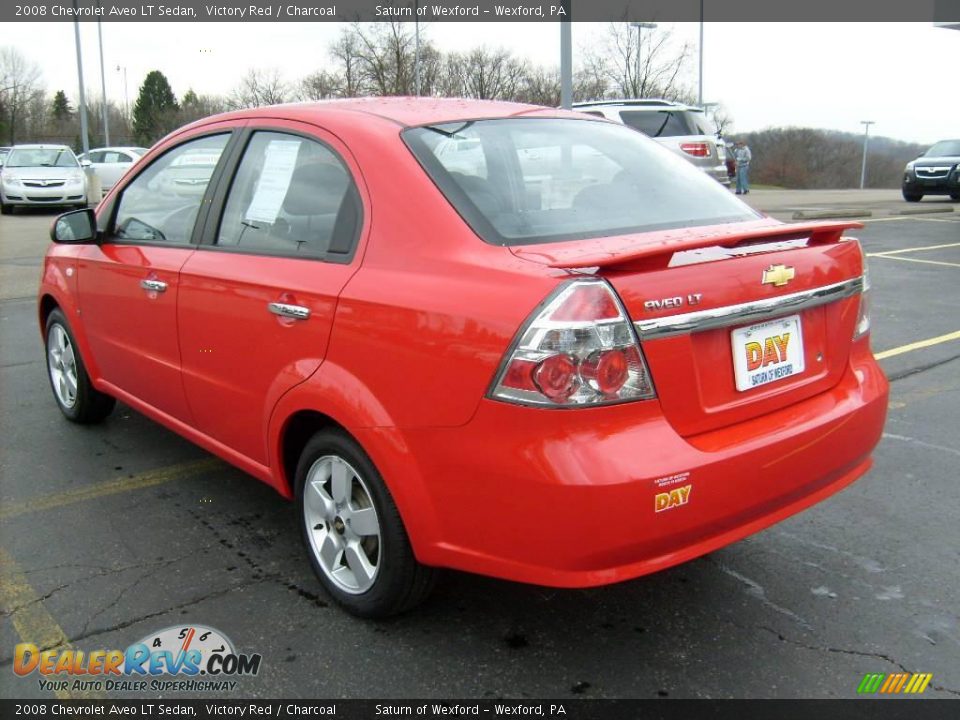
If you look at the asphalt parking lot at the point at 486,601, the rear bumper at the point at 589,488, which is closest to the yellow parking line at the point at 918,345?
the asphalt parking lot at the point at 486,601

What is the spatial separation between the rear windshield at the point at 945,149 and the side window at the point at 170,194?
23.2 metres

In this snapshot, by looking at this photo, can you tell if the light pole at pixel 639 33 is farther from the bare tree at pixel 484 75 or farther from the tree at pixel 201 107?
the tree at pixel 201 107

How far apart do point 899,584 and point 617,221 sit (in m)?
1.67

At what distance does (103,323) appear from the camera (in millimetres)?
4312

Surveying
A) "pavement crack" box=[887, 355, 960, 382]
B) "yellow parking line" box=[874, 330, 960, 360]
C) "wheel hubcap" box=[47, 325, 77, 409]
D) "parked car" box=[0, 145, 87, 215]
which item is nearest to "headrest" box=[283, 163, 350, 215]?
"wheel hubcap" box=[47, 325, 77, 409]

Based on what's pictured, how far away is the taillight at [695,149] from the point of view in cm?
1449

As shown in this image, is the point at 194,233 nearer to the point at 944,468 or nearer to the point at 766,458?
the point at 766,458

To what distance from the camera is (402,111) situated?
322cm

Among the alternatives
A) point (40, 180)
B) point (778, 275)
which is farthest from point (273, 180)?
point (40, 180)

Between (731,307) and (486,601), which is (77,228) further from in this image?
(731,307)

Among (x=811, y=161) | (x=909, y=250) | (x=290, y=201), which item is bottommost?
(x=909, y=250)

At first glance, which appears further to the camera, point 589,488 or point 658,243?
point 658,243

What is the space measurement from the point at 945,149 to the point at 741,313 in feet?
78.8

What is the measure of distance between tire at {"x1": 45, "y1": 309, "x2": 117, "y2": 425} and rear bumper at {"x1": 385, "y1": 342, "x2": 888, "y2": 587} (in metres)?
2.98
